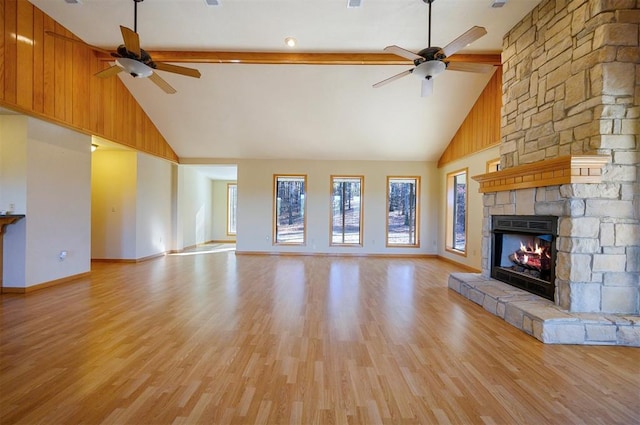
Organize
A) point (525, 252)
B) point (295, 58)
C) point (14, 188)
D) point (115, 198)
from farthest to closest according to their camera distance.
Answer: point (115, 198) < point (295, 58) < point (14, 188) < point (525, 252)

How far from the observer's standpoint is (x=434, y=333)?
9.61 ft

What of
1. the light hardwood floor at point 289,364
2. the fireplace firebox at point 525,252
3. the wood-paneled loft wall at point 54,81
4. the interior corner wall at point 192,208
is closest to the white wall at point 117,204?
the wood-paneled loft wall at point 54,81

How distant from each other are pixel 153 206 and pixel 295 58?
5165mm

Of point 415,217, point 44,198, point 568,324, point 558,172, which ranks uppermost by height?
point 558,172

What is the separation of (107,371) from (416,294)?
12.4 feet

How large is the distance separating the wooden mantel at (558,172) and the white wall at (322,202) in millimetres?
4465

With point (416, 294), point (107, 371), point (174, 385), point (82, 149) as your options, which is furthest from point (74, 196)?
point (416, 294)

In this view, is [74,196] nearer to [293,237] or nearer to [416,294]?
[293,237]

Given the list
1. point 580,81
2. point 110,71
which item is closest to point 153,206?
point 110,71

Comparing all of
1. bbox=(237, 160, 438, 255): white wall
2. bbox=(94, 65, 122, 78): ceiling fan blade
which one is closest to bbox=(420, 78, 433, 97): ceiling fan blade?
bbox=(94, 65, 122, 78): ceiling fan blade

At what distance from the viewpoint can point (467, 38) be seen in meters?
2.90

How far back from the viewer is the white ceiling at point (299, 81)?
12.7 ft

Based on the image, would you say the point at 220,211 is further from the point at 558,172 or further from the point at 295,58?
the point at 558,172

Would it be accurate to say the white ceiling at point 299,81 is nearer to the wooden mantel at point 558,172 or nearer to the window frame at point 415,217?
the window frame at point 415,217
